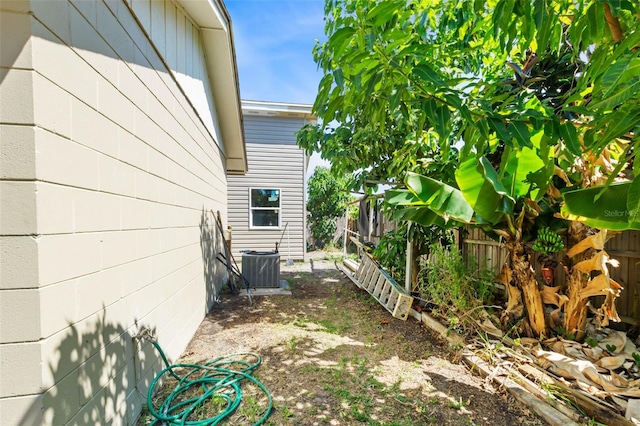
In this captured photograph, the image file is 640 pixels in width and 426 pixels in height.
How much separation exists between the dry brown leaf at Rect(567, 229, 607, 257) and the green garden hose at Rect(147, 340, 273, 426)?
3616mm

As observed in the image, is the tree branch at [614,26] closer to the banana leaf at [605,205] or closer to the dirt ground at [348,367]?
the banana leaf at [605,205]

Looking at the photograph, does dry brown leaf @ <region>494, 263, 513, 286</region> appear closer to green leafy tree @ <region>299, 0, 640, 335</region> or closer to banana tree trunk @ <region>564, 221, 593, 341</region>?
green leafy tree @ <region>299, 0, 640, 335</region>

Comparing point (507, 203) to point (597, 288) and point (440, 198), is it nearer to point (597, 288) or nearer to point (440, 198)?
point (440, 198)

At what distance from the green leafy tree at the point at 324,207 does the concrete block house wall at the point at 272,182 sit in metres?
4.01

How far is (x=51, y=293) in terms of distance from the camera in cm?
155

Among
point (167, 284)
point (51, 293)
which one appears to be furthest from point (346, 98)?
point (167, 284)

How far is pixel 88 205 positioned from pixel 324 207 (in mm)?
13619

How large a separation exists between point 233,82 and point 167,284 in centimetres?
419

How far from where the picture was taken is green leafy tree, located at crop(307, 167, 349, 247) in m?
15.2

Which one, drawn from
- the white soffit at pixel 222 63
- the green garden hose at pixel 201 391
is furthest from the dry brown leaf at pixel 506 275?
the white soffit at pixel 222 63

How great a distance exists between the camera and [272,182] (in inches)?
437

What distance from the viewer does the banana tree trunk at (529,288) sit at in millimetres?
3545

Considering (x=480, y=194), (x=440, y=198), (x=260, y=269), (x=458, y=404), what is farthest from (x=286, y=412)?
(x=260, y=269)

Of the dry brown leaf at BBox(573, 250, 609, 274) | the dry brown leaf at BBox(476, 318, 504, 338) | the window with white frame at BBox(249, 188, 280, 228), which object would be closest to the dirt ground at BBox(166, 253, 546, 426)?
the dry brown leaf at BBox(476, 318, 504, 338)
